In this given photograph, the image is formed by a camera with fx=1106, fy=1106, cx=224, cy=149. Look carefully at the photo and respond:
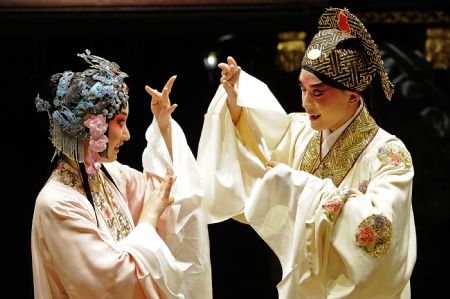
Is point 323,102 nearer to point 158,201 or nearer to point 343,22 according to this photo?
point 343,22

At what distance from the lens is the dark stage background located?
4.76 meters

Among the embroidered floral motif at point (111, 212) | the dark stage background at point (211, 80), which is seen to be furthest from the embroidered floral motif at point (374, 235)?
the dark stage background at point (211, 80)

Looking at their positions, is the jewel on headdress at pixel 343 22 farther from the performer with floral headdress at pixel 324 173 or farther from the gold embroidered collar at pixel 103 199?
the gold embroidered collar at pixel 103 199

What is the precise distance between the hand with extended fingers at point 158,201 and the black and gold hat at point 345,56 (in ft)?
1.98

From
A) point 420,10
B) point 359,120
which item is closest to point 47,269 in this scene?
point 359,120

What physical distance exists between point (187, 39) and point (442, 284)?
171 cm

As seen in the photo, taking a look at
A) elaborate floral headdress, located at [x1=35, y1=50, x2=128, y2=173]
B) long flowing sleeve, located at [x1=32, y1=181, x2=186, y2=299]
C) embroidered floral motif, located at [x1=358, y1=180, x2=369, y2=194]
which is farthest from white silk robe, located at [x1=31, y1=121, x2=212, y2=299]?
embroidered floral motif, located at [x1=358, y1=180, x2=369, y2=194]

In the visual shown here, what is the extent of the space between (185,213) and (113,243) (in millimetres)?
348

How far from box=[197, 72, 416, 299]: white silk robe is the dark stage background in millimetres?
785

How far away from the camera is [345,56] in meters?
3.69

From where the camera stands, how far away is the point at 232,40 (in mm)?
4953

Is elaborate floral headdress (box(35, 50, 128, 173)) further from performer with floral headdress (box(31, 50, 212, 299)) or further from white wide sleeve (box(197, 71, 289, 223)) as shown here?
white wide sleeve (box(197, 71, 289, 223))

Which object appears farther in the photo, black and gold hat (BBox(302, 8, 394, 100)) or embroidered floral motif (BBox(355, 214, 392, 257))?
black and gold hat (BBox(302, 8, 394, 100))

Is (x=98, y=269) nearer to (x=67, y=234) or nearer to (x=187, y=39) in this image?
(x=67, y=234)
